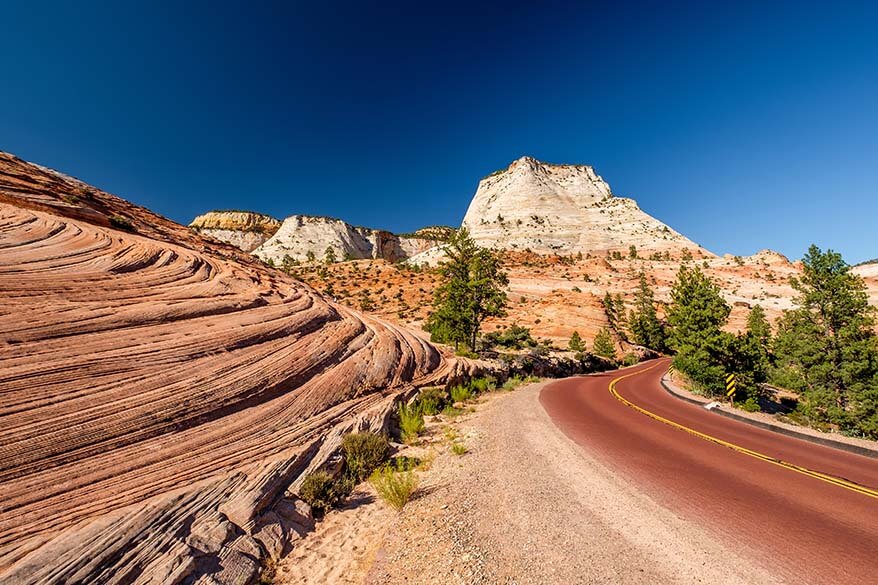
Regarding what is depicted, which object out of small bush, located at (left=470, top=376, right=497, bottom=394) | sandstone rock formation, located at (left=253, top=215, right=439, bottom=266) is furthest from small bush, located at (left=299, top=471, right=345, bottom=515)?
sandstone rock formation, located at (left=253, top=215, right=439, bottom=266)

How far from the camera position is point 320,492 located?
6.43 metres

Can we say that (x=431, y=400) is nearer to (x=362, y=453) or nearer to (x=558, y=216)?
(x=362, y=453)

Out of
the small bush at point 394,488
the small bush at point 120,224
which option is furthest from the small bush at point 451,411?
the small bush at point 120,224

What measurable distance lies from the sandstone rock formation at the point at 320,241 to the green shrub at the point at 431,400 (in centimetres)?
8058

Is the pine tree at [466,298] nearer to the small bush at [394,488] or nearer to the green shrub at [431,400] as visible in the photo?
the green shrub at [431,400]

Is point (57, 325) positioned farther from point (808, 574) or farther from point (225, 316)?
point (808, 574)

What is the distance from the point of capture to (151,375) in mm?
6758

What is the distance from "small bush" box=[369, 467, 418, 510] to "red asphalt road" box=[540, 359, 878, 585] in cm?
441

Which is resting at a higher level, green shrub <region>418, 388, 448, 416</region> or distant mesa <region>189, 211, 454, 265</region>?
distant mesa <region>189, 211, 454, 265</region>

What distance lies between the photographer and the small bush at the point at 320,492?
20.6 feet

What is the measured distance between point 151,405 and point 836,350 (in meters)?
34.2

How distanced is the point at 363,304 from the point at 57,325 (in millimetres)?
40180

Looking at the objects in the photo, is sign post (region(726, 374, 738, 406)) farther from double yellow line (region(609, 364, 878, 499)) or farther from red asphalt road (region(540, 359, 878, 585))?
double yellow line (region(609, 364, 878, 499))

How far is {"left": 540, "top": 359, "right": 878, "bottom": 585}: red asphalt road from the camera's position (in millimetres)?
4465
